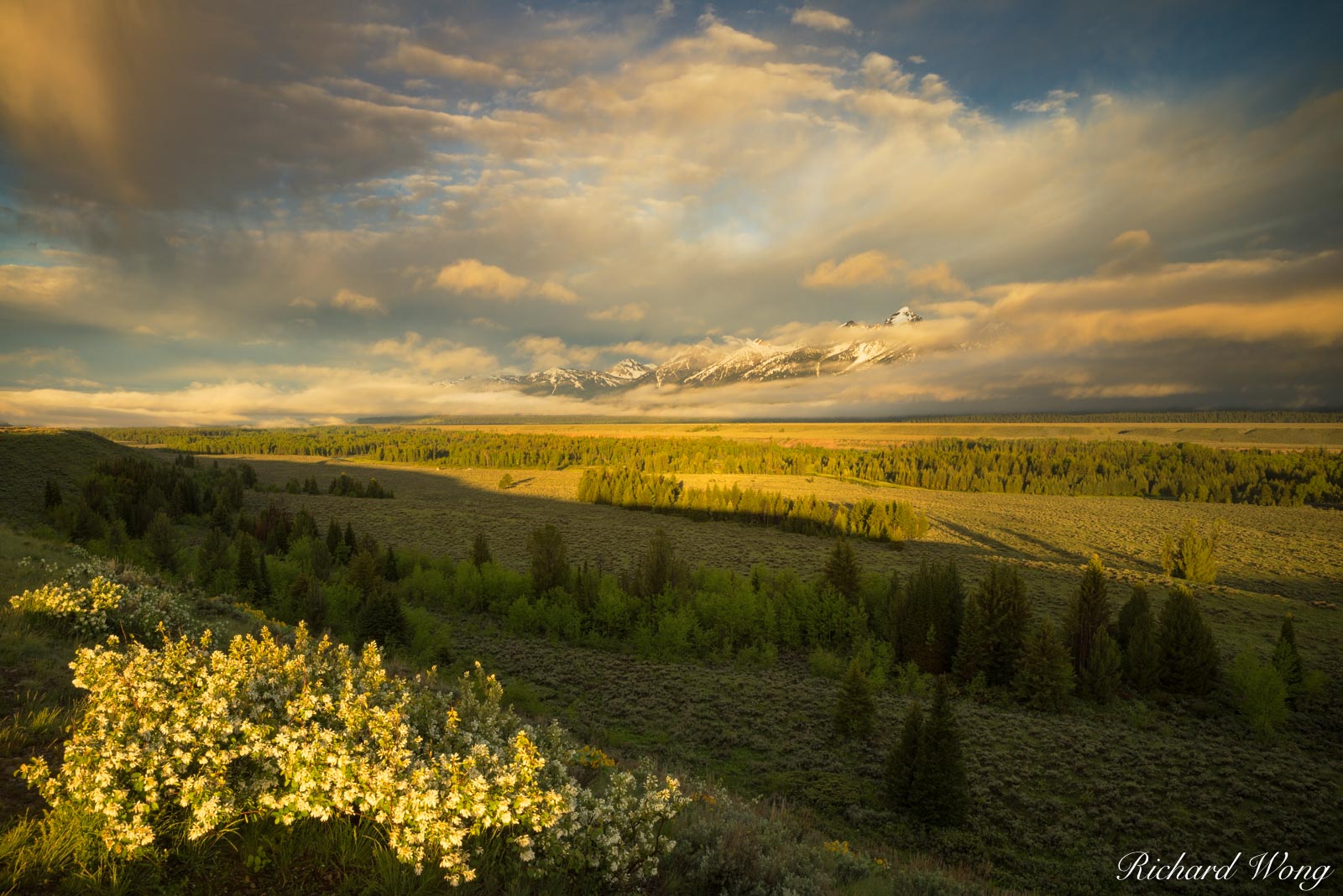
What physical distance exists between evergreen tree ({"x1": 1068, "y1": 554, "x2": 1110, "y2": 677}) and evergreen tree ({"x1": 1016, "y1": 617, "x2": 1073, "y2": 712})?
12.7ft

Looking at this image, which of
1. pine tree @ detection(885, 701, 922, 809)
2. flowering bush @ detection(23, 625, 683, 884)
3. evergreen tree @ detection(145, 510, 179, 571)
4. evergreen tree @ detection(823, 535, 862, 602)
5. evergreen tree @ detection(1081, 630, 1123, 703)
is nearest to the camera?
flowering bush @ detection(23, 625, 683, 884)

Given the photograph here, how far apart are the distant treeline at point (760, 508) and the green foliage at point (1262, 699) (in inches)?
1819

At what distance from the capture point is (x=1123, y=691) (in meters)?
35.9

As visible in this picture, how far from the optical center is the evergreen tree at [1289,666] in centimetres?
3259

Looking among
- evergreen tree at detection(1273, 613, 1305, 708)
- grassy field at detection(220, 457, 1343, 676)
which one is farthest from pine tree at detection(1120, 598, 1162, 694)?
grassy field at detection(220, 457, 1343, 676)

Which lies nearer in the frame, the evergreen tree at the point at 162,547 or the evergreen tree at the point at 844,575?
the evergreen tree at the point at 162,547

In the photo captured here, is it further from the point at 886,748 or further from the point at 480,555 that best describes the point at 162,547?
the point at 886,748

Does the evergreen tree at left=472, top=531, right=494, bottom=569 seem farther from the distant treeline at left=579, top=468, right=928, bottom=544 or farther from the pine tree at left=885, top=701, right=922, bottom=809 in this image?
the distant treeline at left=579, top=468, right=928, bottom=544

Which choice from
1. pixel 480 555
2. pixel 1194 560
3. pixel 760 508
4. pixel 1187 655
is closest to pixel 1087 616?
pixel 1187 655

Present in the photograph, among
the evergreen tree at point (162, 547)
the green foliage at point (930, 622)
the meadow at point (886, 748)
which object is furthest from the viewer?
the evergreen tree at point (162, 547)

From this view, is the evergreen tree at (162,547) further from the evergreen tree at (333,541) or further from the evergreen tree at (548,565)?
the evergreen tree at (548,565)

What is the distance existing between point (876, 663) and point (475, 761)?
3978 cm

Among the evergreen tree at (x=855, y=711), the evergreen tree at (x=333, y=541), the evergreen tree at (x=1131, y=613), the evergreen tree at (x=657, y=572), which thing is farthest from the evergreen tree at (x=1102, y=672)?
the evergreen tree at (x=333, y=541)

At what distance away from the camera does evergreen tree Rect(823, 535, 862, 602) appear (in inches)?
1895
